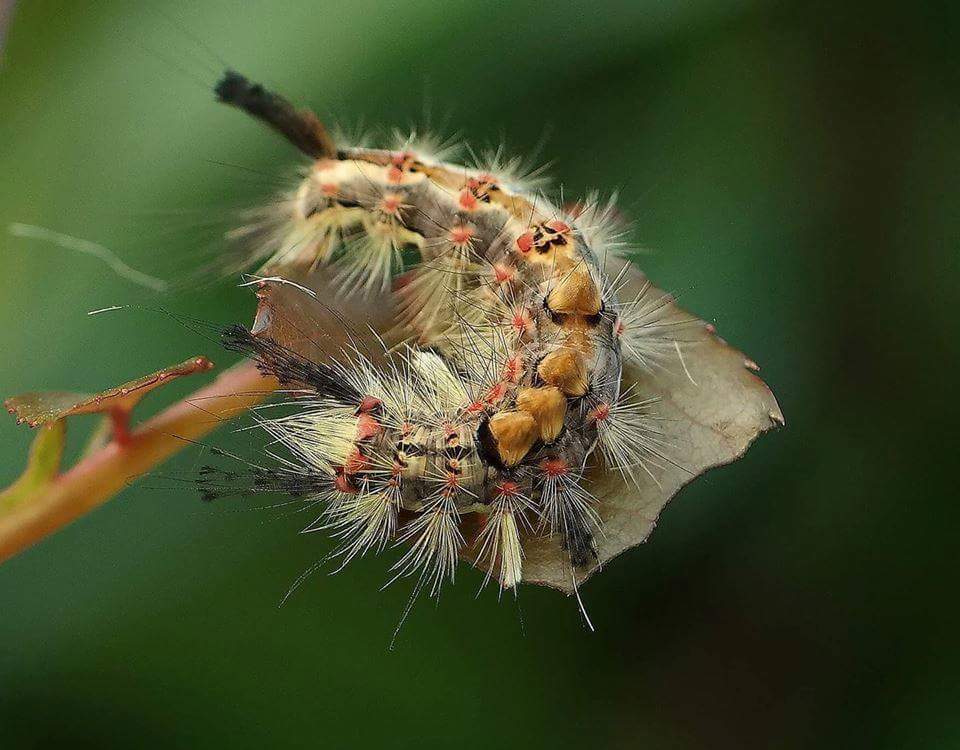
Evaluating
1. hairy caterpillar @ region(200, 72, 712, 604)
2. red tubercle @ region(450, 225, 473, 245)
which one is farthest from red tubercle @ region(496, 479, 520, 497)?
red tubercle @ region(450, 225, 473, 245)

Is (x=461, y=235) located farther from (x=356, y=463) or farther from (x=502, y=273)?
(x=356, y=463)

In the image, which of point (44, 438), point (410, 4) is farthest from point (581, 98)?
point (44, 438)

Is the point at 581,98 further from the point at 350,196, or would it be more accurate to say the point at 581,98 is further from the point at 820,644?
the point at 820,644

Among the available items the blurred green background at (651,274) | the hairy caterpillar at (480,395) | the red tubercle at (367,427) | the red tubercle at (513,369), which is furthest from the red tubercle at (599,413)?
the blurred green background at (651,274)

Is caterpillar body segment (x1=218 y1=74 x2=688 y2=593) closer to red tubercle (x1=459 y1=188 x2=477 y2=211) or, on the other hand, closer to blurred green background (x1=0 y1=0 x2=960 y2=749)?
red tubercle (x1=459 y1=188 x2=477 y2=211)

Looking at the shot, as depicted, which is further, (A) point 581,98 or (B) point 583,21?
(A) point 581,98

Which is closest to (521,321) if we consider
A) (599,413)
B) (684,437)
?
(599,413)

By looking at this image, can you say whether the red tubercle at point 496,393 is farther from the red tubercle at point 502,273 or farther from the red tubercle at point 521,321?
the red tubercle at point 502,273
